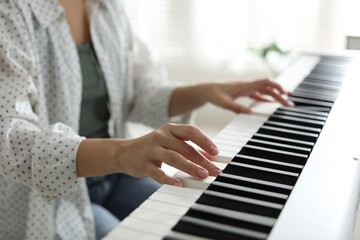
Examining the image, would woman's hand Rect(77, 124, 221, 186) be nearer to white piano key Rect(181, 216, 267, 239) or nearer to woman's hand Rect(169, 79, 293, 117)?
white piano key Rect(181, 216, 267, 239)

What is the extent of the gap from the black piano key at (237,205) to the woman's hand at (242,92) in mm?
495

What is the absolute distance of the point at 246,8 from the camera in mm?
2414

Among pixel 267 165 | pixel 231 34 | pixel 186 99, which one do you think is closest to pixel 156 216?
pixel 267 165

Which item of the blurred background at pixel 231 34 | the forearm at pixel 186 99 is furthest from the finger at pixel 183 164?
the blurred background at pixel 231 34

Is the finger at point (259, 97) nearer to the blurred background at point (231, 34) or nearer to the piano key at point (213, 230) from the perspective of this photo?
the piano key at point (213, 230)

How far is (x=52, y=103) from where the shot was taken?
1.17m

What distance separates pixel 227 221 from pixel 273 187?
0.40ft

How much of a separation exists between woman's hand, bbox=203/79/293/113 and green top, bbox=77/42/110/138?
10.0 inches

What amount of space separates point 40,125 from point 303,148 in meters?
0.53

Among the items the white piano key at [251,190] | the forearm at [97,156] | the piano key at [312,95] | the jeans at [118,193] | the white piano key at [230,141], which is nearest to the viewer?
the white piano key at [251,190]

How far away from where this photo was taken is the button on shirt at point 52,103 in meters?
0.88

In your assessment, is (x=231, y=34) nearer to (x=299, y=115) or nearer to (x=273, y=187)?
(x=299, y=115)

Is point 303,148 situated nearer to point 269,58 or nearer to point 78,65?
point 78,65

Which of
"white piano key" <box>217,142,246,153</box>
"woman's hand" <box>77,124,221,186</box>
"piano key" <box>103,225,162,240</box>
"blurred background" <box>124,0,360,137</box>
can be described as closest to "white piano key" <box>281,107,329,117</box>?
"white piano key" <box>217,142,246,153</box>
